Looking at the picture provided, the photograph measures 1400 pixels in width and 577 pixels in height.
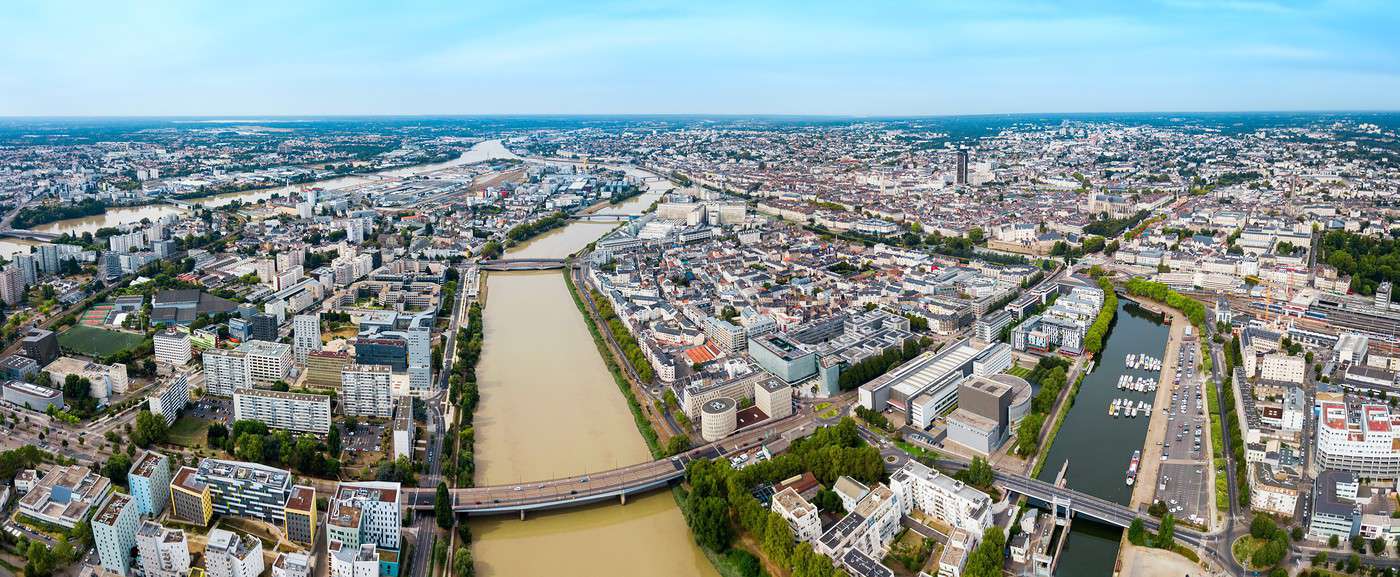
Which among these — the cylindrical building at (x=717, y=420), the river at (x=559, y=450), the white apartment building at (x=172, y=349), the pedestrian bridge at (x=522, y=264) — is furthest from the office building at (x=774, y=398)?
the pedestrian bridge at (x=522, y=264)

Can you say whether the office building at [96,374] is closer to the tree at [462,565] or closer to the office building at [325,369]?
the office building at [325,369]

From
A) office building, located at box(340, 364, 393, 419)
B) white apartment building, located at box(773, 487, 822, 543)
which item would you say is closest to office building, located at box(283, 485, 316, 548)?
office building, located at box(340, 364, 393, 419)

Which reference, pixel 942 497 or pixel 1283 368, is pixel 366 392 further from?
pixel 1283 368

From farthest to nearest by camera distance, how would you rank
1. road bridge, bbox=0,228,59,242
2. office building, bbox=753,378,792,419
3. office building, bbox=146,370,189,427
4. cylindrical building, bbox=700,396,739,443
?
road bridge, bbox=0,228,59,242, office building, bbox=753,378,792,419, office building, bbox=146,370,189,427, cylindrical building, bbox=700,396,739,443

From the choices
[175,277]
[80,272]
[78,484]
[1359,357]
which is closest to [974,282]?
[1359,357]

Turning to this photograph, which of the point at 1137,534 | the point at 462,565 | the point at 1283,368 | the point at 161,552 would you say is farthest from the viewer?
the point at 1283,368

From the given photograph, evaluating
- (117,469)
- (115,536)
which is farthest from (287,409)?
(115,536)

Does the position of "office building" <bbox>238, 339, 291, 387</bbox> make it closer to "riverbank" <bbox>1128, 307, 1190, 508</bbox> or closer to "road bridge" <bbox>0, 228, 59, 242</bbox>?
"riverbank" <bbox>1128, 307, 1190, 508</bbox>
